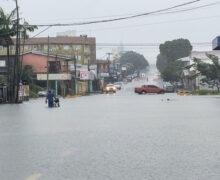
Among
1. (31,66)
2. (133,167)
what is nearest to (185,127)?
(133,167)

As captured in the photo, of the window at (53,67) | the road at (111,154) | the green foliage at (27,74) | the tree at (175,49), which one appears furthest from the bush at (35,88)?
the tree at (175,49)

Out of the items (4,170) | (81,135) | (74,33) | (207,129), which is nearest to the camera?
(4,170)

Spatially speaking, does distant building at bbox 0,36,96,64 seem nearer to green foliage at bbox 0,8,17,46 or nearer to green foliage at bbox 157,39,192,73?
green foliage at bbox 157,39,192,73

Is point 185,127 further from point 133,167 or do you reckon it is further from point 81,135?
point 133,167

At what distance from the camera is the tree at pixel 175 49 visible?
160 m

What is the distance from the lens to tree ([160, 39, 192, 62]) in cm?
15975

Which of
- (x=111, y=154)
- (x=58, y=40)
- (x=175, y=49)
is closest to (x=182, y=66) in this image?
(x=58, y=40)

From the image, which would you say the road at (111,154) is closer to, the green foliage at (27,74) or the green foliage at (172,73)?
the green foliage at (27,74)

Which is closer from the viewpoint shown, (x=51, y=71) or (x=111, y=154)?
(x=111, y=154)

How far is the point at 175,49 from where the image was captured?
160m

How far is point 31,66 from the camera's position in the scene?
3083 inches

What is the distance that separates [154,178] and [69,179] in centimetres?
135

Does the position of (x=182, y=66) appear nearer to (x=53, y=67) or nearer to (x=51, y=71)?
(x=53, y=67)

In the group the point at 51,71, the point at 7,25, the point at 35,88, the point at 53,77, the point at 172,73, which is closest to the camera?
the point at 7,25
